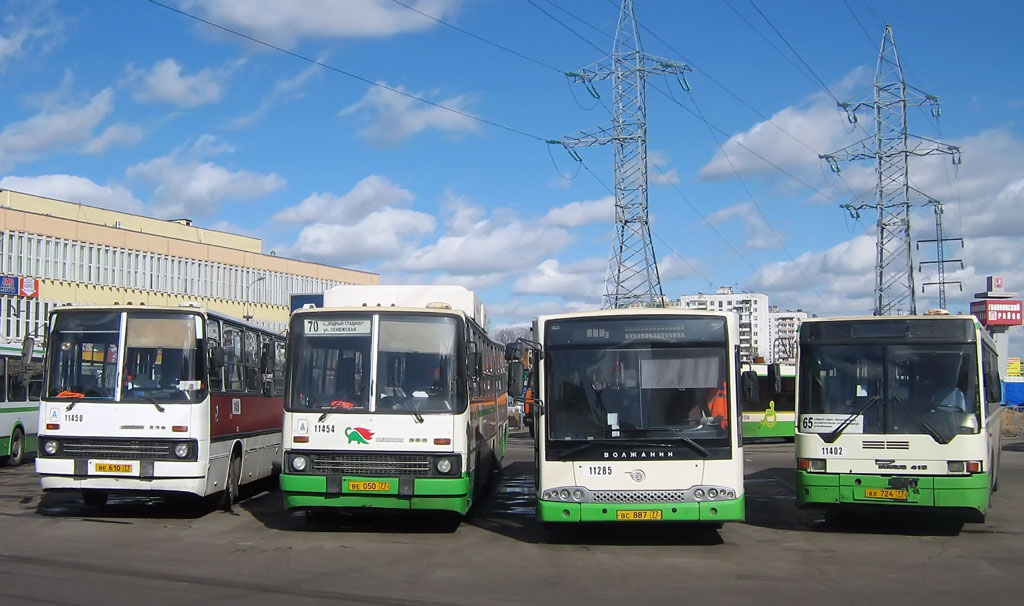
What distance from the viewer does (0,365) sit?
80.0 ft

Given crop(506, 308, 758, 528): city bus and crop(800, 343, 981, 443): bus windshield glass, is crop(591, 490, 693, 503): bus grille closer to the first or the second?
crop(506, 308, 758, 528): city bus

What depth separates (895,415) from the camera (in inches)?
554

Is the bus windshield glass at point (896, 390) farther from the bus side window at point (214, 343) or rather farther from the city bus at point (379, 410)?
the bus side window at point (214, 343)

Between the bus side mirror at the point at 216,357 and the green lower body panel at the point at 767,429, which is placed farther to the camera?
the green lower body panel at the point at 767,429

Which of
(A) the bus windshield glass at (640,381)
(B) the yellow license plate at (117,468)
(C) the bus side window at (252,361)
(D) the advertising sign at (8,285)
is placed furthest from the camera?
(D) the advertising sign at (8,285)

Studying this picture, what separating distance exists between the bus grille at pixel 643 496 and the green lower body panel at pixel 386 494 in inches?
77.5

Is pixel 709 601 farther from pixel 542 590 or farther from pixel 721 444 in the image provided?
pixel 721 444

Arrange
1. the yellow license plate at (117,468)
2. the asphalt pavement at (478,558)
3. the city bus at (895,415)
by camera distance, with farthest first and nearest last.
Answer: the yellow license plate at (117,468) < the city bus at (895,415) < the asphalt pavement at (478,558)

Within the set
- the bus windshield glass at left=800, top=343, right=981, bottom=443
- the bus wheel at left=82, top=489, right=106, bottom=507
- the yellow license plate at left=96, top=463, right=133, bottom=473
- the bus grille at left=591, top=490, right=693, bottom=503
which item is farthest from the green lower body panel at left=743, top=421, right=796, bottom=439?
the yellow license plate at left=96, top=463, right=133, bottom=473

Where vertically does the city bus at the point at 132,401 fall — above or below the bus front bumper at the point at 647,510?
above

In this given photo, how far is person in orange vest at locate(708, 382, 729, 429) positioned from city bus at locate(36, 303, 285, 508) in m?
6.69

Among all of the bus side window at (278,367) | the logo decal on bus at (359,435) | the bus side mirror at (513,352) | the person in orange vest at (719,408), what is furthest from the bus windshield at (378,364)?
the bus side window at (278,367)

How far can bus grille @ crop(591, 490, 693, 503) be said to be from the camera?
12.8 metres

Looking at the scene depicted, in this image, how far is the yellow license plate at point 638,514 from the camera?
41.9ft
